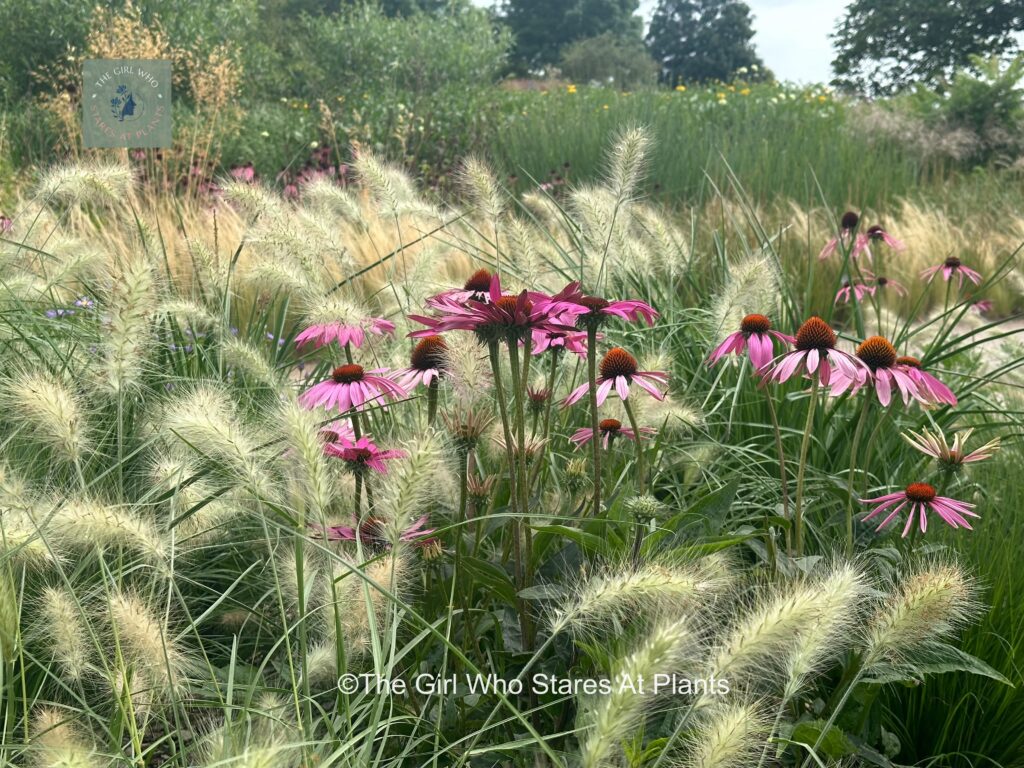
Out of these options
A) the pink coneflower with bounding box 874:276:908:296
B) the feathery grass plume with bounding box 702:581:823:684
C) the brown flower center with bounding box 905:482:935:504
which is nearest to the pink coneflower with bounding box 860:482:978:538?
the brown flower center with bounding box 905:482:935:504

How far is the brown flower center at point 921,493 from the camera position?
1.73 meters

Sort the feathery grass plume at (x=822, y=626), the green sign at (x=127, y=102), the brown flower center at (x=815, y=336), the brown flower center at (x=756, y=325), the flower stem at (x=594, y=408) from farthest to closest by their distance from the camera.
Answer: the green sign at (x=127, y=102) < the brown flower center at (x=756, y=325) < the brown flower center at (x=815, y=336) < the flower stem at (x=594, y=408) < the feathery grass plume at (x=822, y=626)

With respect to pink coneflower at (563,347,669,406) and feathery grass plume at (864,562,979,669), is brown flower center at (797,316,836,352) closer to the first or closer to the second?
pink coneflower at (563,347,669,406)

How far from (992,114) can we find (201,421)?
13.7 meters

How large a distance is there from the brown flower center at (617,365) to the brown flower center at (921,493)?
539 mm

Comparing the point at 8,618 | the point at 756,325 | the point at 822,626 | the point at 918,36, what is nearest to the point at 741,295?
the point at 756,325

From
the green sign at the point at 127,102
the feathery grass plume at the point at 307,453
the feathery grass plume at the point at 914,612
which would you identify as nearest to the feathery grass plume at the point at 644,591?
the feathery grass plume at the point at 914,612

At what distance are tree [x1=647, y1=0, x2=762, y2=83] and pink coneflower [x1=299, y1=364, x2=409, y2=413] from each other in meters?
43.5

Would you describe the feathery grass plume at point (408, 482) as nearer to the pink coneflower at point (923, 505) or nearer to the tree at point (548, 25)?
the pink coneflower at point (923, 505)

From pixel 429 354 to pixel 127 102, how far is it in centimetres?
377

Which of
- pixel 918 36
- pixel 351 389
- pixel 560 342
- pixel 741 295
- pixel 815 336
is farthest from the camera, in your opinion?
pixel 918 36

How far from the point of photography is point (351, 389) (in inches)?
70.9

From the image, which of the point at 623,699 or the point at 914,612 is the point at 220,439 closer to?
the point at 623,699

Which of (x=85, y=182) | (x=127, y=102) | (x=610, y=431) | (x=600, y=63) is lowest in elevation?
(x=610, y=431)
